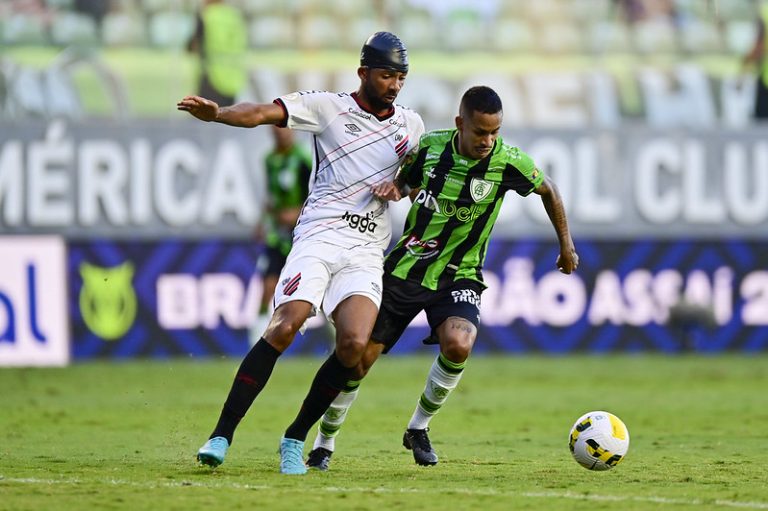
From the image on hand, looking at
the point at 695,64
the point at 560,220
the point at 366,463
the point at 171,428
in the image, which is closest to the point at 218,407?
the point at 171,428

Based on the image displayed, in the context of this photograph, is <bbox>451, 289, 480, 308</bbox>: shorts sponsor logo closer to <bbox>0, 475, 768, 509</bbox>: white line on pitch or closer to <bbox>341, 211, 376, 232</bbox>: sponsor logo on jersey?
<bbox>341, 211, 376, 232</bbox>: sponsor logo on jersey

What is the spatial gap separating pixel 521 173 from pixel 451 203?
1.39 feet

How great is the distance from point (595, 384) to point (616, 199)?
4282mm

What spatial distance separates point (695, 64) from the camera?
18969 mm

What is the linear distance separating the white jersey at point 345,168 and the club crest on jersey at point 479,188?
46 centimetres

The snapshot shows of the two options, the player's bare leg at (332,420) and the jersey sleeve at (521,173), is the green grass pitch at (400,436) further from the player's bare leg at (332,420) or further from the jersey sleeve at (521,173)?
the jersey sleeve at (521,173)

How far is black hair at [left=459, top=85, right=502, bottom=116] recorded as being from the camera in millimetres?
7336

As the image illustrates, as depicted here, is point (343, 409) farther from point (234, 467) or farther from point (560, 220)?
point (560, 220)

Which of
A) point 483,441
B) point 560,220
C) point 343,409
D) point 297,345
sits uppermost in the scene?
point 560,220

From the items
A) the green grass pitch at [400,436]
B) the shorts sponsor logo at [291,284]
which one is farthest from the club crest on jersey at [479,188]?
the green grass pitch at [400,436]

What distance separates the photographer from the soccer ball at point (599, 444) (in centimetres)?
744

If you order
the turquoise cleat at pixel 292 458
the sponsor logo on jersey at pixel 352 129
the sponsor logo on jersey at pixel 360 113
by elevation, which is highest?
the sponsor logo on jersey at pixel 360 113

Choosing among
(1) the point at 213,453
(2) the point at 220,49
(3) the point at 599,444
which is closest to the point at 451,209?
(3) the point at 599,444

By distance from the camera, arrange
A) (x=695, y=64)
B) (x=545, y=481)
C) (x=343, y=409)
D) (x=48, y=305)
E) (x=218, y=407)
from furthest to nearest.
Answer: (x=695, y=64) → (x=48, y=305) → (x=218, y=407) → (x=343, y=409) → (x=545, y=481)
